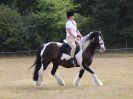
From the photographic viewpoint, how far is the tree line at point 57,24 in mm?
51344

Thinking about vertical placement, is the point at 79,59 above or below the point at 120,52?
above

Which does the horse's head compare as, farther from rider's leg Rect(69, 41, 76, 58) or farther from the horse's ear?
rider's leg Rect(69, 41, 76, 58)

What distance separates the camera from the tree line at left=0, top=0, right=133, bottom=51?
51344 millimetres

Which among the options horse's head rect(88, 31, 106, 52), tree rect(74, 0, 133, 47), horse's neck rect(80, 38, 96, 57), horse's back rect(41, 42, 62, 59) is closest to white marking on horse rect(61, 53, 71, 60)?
horse's back rect(41, 42, 62, 59)

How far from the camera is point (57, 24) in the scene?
172 ft

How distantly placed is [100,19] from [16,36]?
1010 centimetres

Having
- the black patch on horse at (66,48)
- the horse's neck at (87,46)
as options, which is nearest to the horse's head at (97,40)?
the horse's neck at (87,46)

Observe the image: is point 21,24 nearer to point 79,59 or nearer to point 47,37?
point 47,37

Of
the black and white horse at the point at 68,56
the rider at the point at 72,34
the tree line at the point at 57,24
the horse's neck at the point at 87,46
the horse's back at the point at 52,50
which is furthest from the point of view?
the tree line at the point at 57,24

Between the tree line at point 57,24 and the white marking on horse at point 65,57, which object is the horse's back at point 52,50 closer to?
the white marking on horse at point 65,57

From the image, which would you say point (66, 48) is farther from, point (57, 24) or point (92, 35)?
point (57, 24)

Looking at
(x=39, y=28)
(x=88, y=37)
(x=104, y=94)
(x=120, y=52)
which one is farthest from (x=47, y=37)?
(x=104, y=94)

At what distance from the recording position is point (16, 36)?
169 ft

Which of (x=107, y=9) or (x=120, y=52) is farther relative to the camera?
(x=107, y=9)
